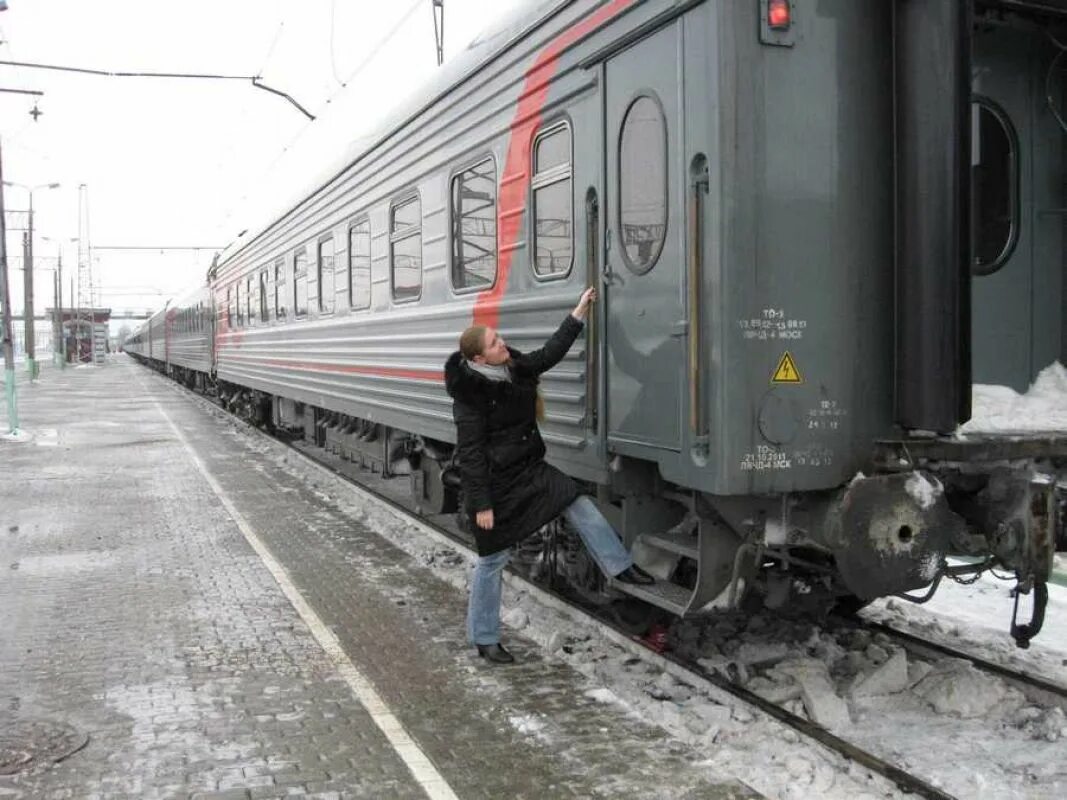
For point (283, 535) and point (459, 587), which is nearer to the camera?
point (459, 587)

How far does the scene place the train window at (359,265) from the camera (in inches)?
355

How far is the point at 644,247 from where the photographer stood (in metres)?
4.57

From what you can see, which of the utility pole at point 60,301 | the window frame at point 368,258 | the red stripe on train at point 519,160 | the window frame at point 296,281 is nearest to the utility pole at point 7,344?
the window frame at point 296,281

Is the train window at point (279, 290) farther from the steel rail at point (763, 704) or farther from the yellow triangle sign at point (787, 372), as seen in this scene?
the yellow triangle sign at point (787, 372)

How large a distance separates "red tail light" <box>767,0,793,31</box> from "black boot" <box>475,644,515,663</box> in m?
3.18

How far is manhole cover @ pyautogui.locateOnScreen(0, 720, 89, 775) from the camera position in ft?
13.2

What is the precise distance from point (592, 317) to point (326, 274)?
6141 mm

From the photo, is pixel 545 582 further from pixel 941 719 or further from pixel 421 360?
pixel 941 719

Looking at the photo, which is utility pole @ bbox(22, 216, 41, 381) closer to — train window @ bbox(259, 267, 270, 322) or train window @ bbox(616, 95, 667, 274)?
train window @ bbox(259, 267, 270, 322)

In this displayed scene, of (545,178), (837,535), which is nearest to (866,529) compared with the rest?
(837,535)

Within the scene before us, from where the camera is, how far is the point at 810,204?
4.10m

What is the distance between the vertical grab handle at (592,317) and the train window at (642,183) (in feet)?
0.79

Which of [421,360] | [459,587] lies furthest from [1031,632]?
[421,360]

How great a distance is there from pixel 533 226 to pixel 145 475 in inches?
336
